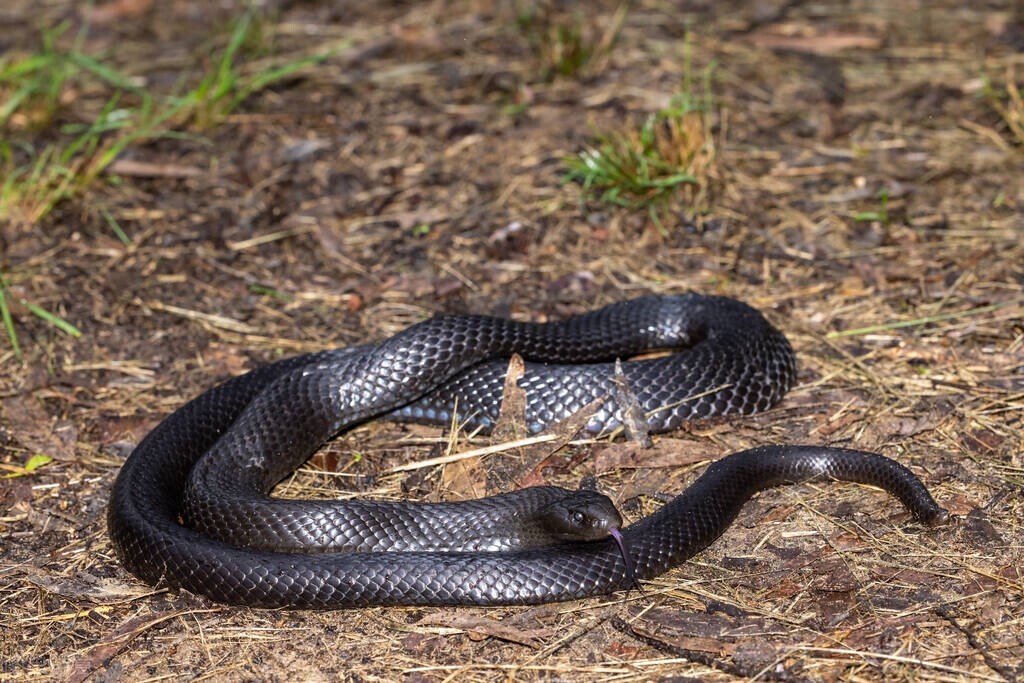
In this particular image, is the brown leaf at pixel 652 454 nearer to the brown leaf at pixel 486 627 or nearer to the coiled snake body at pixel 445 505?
the coiled snake body at pixel 445 505

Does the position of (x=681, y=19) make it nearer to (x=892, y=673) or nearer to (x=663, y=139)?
(x=663, y=139)

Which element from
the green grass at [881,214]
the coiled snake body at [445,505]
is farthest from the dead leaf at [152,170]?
the green grass at [881,214]

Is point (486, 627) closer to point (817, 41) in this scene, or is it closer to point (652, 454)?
point (652, 454)

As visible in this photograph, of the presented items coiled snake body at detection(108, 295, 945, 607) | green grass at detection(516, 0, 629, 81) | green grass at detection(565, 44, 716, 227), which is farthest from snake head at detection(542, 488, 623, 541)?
green grass at detection(516, 0, 629, 81)

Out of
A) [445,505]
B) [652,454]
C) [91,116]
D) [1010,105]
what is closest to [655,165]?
[652,454]

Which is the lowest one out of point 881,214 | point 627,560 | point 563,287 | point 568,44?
point 627,560

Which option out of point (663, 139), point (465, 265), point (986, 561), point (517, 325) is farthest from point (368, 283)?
point (986, 561)
